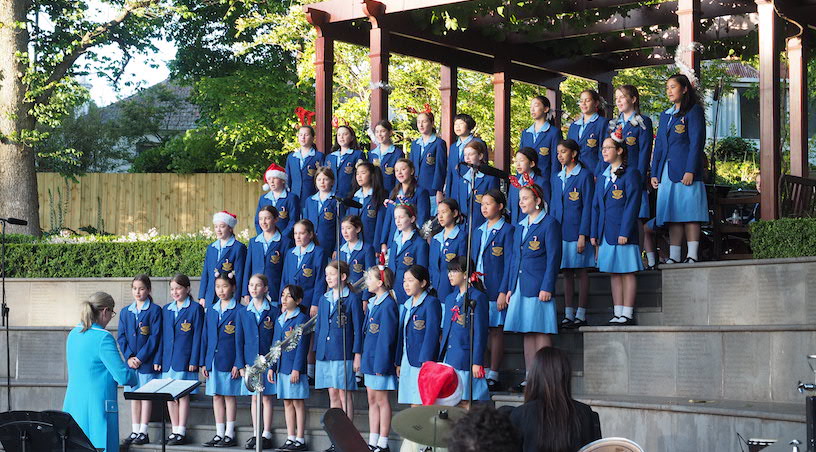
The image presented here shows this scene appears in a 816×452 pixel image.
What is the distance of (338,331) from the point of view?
405 inches

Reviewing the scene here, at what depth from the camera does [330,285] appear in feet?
33.5

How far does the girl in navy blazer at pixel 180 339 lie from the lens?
11.1 m

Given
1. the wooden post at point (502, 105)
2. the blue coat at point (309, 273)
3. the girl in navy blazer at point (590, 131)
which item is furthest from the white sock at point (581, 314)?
the wooden post at point (502, 105)

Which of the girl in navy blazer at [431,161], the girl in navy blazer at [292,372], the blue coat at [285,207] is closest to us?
the girl in navy blazer at [292,372]

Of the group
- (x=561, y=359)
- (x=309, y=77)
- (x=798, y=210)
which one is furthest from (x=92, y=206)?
(x=561, y=359)

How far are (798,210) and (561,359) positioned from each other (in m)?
5.87

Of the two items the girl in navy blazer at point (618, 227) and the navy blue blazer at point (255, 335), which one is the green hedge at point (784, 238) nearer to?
the girl in navy blazer at point (618, 227)

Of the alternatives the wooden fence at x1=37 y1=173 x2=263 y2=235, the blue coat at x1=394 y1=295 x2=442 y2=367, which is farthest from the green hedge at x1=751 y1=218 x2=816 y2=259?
the wooden fence at x1=37 y1=173 x2=263 y2=235

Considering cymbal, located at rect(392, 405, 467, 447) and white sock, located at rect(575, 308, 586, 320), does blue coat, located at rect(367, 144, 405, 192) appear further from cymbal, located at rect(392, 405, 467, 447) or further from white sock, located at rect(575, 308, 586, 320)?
cymbal, located at rect(392, 405, 467, 447)

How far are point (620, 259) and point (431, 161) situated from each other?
268cm

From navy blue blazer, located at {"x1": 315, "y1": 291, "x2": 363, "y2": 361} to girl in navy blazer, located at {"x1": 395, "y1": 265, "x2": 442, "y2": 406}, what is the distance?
0.70 meters

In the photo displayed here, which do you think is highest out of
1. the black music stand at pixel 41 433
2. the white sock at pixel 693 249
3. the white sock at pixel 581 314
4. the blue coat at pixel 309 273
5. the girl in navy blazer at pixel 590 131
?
the girl in navy blazer at pixel 590 131

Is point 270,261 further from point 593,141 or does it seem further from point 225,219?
point 593,141

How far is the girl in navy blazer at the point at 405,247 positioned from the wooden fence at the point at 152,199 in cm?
1553
